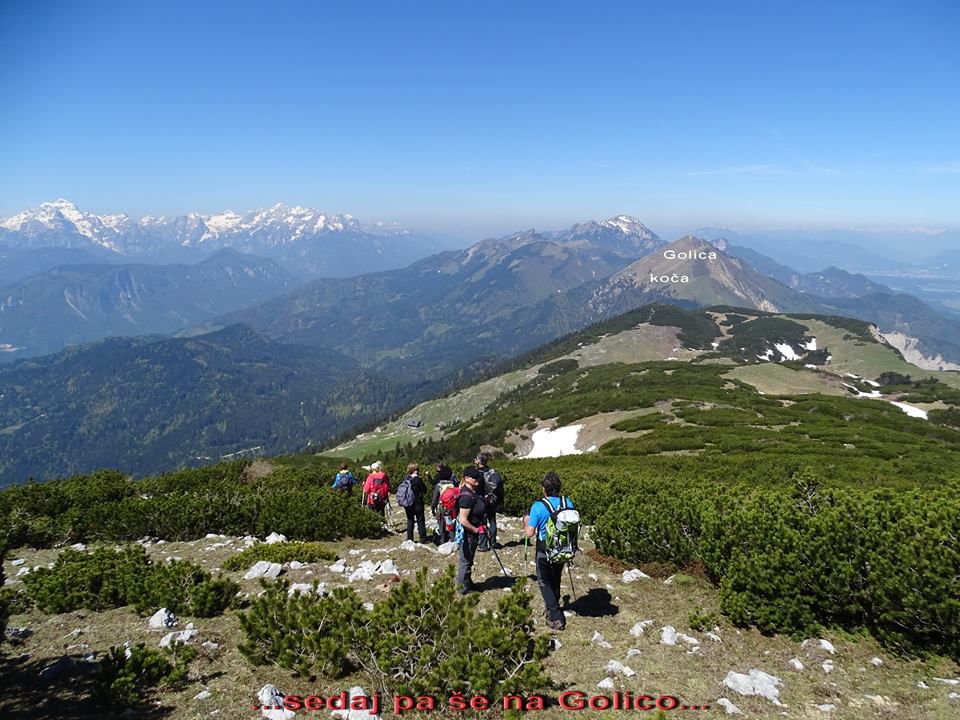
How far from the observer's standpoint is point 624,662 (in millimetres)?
9203

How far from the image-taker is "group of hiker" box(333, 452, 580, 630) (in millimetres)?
10477

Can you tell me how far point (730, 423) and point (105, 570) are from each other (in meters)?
74.0

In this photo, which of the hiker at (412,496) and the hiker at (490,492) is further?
the hiker at (412,496)

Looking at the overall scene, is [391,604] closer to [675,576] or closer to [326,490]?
[675,576]

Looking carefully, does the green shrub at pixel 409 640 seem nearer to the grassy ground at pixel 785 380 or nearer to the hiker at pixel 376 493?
the hiker at pixel 376 493

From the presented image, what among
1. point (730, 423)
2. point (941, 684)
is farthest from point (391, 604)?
point (730, 423)

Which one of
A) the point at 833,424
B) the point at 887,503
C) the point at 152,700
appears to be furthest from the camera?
the point at 833,424

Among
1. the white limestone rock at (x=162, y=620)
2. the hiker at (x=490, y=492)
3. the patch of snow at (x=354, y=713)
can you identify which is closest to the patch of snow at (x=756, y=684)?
the patch of snow at (x=354, y=713)

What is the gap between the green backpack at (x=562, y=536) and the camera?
1034 cm

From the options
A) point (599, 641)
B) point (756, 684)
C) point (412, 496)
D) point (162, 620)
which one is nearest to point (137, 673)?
point (162, 620)

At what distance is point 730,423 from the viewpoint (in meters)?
71.6

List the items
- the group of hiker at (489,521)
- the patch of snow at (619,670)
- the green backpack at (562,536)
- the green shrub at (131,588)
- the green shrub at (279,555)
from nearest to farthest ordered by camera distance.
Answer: the patch of snow at (619,670), the green backpack at (562,536), the group of hiker at (489,521), the green shrub at (131,588), the green shrub at (279,555)

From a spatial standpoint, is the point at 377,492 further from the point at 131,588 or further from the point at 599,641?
the point at 599,641

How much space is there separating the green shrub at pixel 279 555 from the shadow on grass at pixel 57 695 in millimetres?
6482
